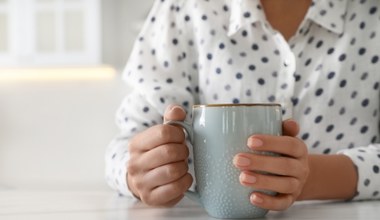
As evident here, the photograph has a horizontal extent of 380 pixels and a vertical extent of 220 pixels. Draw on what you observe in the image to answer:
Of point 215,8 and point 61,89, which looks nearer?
point 215,8

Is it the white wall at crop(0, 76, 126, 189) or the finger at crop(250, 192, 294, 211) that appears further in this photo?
the white wall at crop(0, 76, 126, 189)

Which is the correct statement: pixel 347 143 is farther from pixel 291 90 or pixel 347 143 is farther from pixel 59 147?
pixel 59 147

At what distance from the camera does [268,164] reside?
0.60m

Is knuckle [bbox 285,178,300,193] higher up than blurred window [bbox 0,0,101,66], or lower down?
higher up

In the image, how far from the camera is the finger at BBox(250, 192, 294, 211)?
1.98 ft

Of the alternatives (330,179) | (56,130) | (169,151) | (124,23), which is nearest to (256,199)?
(169,151)

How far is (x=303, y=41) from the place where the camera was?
1020 millimetres

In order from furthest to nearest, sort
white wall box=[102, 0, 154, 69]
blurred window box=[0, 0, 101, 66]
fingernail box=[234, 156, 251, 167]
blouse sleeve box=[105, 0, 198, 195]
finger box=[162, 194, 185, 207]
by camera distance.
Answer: white wall box=[102, 0, 154, 69], blurred window box=[0, 0, 101, 66], blouse sleeve box=[105, 0, 198, 195], finger box=[162, 194, 185, 207], fingernail box=[234, 156, 251, 167]

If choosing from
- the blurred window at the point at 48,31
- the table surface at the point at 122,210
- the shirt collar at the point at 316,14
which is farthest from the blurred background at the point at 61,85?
the table surface at the point at 122,210

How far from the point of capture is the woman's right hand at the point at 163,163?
2.19ft

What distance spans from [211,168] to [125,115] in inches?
17.1

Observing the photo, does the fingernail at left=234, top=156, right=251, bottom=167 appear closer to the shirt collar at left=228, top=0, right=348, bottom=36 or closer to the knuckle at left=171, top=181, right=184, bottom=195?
the knuckle at left=171, top=181, right=184, bottom=195

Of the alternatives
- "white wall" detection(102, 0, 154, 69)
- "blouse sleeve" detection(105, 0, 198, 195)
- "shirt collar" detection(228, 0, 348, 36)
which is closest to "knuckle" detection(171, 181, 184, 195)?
"blouse sleeve" detection(105, 0, 198, 195)

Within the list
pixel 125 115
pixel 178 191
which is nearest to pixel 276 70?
pixel 125 115
